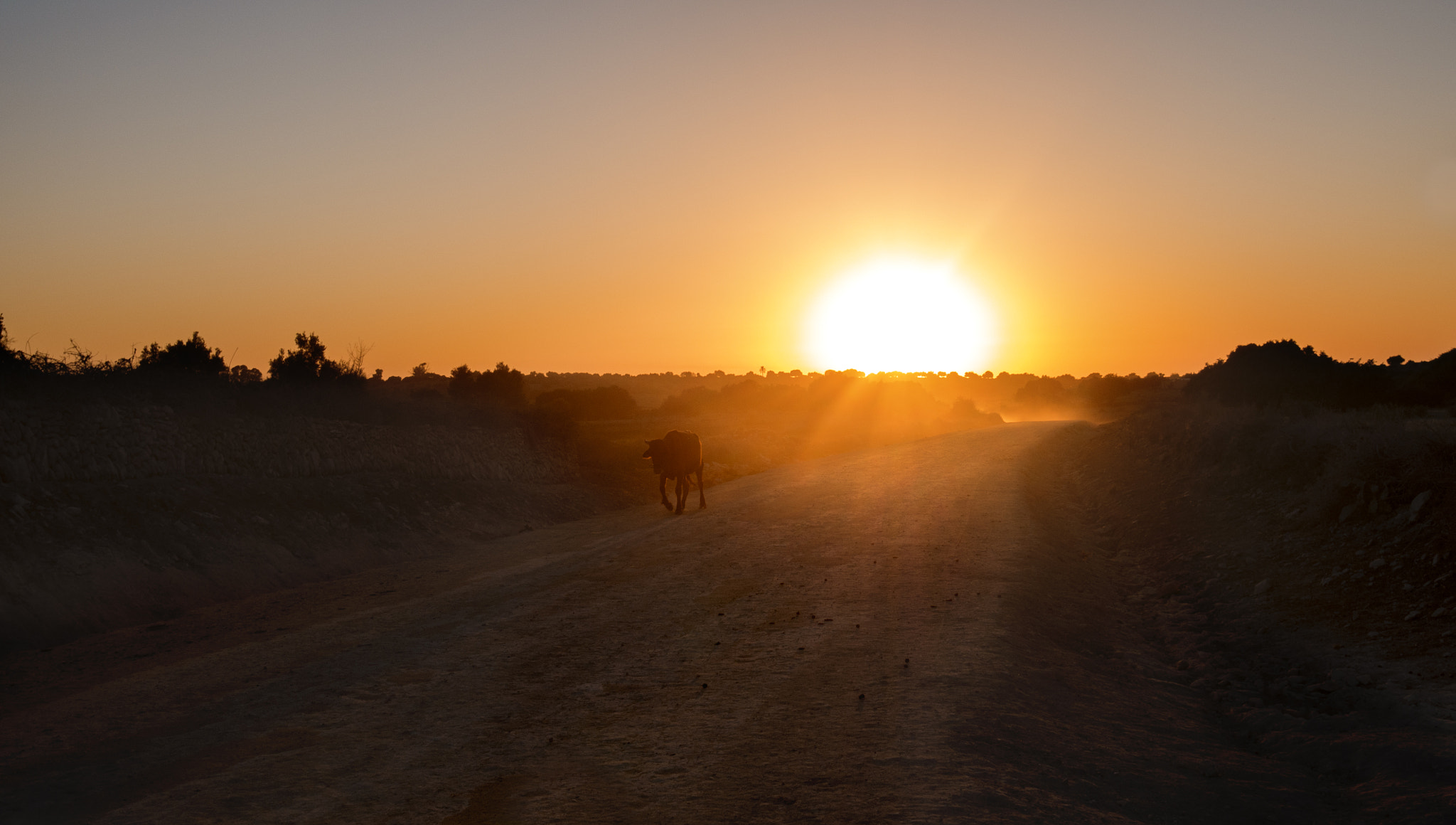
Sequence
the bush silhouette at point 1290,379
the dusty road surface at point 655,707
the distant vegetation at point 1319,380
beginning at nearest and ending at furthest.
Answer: the dusty road surface at point 655,707 < the distant vegetation at point 1319,380 < the bush silhouette at point 1290,379

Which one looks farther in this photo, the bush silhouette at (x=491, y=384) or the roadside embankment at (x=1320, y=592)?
the bush silhouette at (x=491, y=384)

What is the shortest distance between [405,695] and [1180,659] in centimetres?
917

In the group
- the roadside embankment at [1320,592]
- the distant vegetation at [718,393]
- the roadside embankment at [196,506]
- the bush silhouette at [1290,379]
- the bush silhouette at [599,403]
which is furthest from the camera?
the bush silhouette at [599,403]

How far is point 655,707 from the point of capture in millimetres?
8328

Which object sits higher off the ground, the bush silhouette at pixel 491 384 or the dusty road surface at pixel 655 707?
the bush silhouette at pixel 491 384

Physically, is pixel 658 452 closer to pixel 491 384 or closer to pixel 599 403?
pixel 491 384

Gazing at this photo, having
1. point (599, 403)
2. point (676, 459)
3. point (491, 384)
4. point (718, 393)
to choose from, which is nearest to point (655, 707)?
point (676, 459)

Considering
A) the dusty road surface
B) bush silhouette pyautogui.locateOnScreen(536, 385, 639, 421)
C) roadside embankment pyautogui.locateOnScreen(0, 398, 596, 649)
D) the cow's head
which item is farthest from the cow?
bush silhouette pyautogui.locateOnScreen(536, 385, 639, 421)

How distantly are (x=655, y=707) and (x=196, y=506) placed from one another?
12.7 meters

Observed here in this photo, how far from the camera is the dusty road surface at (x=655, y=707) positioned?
632 centimetres

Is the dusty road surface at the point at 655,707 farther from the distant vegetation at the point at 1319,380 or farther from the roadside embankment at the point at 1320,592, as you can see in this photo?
the distant vegetation at the point at 1319,380

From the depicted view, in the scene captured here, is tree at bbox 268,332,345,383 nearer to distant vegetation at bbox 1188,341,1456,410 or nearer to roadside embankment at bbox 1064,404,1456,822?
roadside embankment at bbox 1064,404,1456,822

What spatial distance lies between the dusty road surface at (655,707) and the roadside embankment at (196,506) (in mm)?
1182

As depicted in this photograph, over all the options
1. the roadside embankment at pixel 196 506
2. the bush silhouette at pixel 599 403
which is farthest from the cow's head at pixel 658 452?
the bush silhouette at pixel 599 403
